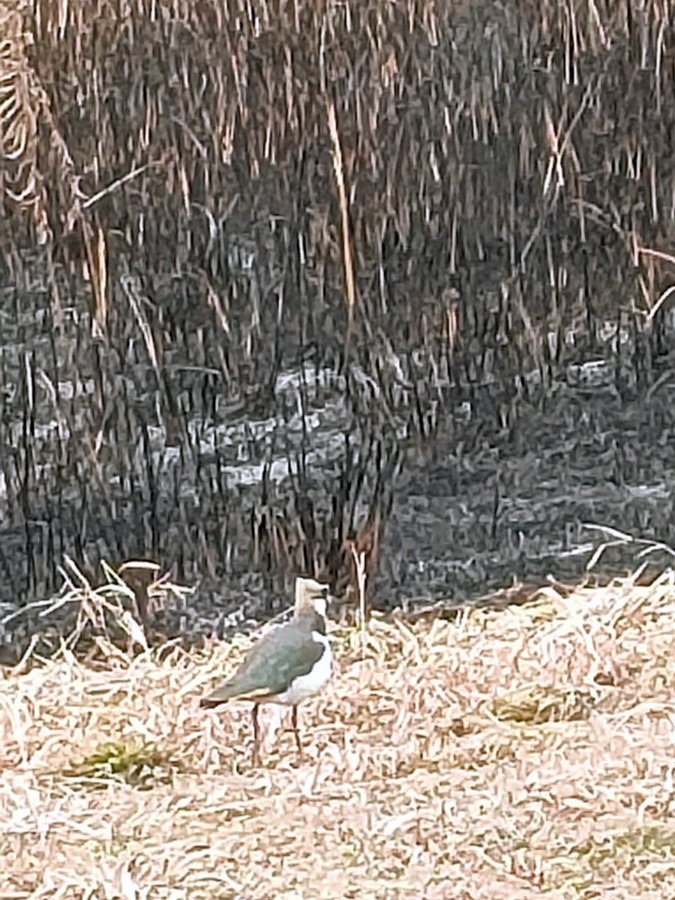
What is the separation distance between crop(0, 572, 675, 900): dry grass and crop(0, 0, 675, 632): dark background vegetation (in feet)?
2.97

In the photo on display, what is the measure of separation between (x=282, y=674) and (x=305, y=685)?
0.03m

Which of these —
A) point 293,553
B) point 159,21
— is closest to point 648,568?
point 293,553

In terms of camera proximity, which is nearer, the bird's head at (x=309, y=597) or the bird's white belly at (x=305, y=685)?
the bird's white belly at (x=305, y=685)

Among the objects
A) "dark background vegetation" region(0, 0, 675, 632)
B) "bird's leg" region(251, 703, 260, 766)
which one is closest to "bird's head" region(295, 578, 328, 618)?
"bird's leg" region(251, 703, 260, 766)

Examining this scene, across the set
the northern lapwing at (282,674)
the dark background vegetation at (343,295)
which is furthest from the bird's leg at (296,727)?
the dark background vegetation at (343,295)

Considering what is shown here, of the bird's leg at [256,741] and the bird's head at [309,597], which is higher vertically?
the bird's head at [309,597]

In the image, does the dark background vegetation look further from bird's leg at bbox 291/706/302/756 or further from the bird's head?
bird's leg at bbox 291/706/302/756

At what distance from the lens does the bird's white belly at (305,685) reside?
246 centimetres

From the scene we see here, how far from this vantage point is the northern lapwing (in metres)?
2.46

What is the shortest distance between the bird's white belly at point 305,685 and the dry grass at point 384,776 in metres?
0.08

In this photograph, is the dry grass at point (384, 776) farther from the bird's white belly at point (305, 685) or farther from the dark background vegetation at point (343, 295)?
the dark background vegetation at point (343, 295)

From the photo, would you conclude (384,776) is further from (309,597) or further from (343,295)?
(343,295)

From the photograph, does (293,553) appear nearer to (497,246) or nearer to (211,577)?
(211,577)

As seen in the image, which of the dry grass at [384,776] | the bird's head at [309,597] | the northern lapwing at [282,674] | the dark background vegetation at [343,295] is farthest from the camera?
the dark background vegetation at [343,295]
